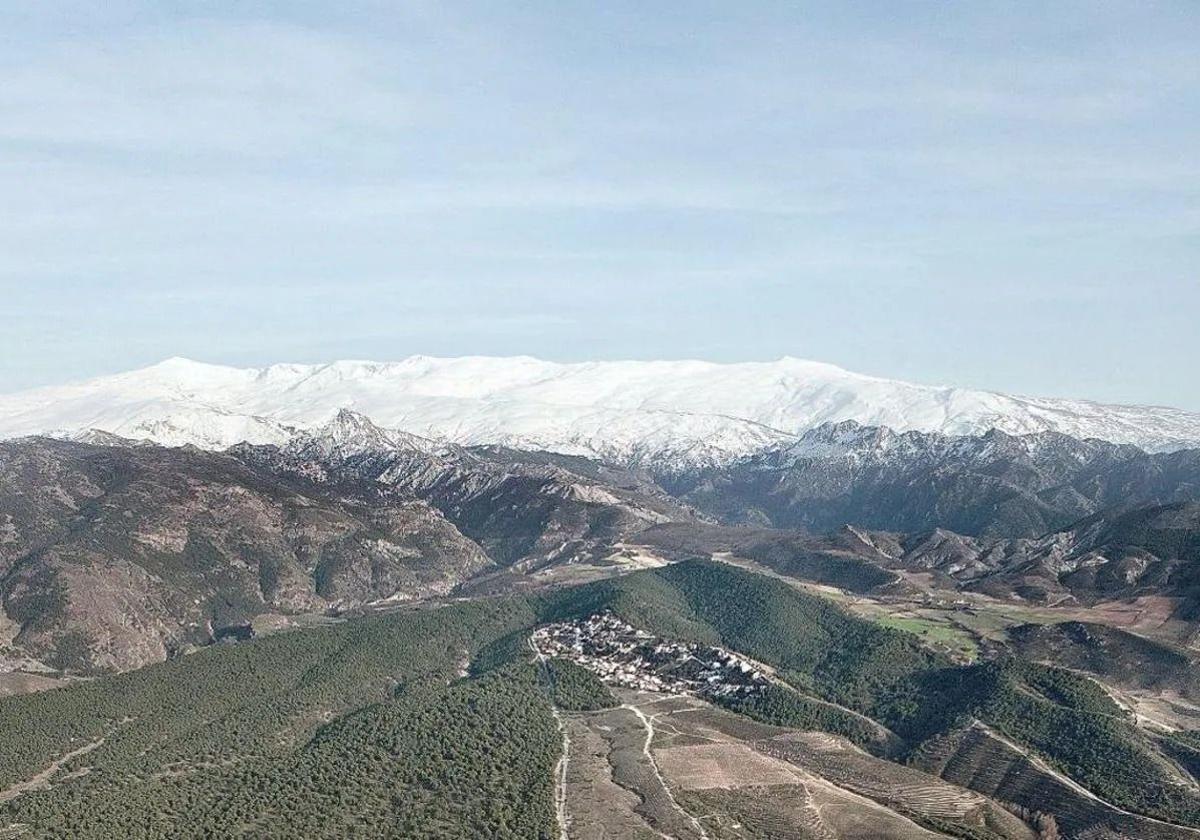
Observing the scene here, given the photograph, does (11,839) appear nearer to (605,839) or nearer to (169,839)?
(169,839)

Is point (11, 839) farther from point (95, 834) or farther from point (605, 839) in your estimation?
point (605, 839)

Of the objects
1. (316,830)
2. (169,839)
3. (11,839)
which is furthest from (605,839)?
(11,839)

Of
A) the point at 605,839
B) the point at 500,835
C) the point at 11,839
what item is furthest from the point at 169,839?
the point at 605,839

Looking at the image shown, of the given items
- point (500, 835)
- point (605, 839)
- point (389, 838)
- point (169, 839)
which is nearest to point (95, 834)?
point (169, 839)

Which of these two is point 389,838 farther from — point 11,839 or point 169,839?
point 11,839

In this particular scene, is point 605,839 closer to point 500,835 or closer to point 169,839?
point 500,835

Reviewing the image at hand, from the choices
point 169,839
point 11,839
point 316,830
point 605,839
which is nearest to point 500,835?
point 605,839
